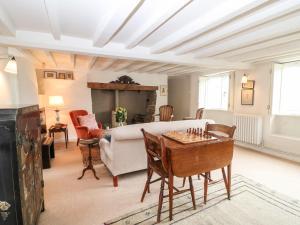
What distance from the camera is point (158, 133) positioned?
2463mm

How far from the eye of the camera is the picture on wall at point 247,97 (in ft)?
14.0

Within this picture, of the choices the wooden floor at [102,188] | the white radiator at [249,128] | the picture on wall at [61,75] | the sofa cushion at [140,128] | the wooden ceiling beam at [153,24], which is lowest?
the wooden floor at [102,188]

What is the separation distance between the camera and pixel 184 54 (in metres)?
3.34

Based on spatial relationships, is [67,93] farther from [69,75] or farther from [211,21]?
[211,21]

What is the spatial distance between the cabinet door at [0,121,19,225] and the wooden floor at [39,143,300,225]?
78 cm

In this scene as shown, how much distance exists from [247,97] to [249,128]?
2.65 ft

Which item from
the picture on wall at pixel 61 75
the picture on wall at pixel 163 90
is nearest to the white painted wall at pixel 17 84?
the picture on wall at pixel 61 75

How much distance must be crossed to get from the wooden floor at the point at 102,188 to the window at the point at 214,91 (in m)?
2.14

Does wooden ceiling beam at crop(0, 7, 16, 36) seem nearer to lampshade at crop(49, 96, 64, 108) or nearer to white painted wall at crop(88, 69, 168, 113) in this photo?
lampshade at crop(49, 96, 64, 108)

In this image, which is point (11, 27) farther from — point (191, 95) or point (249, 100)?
point (191, 95)

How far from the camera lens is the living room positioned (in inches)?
62.9

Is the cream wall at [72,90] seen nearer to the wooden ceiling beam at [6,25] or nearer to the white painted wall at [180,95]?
the white painted wall at [180,95]

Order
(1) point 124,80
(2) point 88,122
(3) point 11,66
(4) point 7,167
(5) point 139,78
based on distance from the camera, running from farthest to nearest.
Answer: (5) point 139,78, (1) point 124,80, (2) point 88,122, (3) point 11,66, (4) point 7,167

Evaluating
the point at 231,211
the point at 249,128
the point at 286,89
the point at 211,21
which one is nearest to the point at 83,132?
the point at 231,211
